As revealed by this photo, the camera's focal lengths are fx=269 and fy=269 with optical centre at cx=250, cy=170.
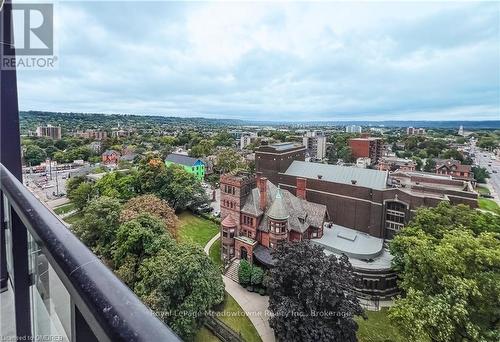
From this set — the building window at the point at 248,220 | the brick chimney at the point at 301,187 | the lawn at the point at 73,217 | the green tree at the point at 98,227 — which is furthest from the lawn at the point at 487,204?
Answer: the lawn at the point at 73,217

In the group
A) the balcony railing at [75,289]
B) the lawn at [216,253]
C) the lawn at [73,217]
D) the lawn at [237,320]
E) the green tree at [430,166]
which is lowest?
the lawn at [237,320]

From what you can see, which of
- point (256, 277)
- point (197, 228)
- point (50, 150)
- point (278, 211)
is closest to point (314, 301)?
point (256, 277)

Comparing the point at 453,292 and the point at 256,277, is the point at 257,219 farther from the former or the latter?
the point at 453,292

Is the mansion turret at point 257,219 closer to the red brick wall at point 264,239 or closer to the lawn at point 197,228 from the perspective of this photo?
the red brick wall at point 264,239

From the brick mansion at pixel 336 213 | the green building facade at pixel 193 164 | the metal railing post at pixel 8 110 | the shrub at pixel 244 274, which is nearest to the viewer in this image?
the metal railing post at pixel 8 110

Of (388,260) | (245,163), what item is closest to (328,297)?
(388,260)

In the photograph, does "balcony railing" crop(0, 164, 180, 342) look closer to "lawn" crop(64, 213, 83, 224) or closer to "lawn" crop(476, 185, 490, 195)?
"lawn" crop(64, 213, 83, 224)
